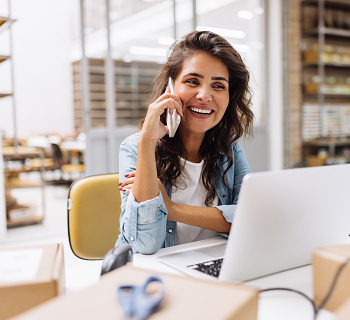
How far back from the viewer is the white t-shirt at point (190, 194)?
1.31 m

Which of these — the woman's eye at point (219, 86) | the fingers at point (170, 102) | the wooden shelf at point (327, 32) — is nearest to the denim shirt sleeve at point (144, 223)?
the fingers at point (170, 102)

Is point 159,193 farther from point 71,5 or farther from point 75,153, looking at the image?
point 71,5

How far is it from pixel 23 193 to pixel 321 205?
626 cm

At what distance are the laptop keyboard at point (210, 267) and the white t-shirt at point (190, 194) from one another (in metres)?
0.32

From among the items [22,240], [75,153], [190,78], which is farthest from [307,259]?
[75,153]

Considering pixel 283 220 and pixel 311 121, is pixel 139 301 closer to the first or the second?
pixel 283 220

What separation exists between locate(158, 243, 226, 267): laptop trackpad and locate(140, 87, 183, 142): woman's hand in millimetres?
346

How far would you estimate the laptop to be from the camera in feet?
2.37

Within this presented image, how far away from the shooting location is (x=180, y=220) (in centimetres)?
119

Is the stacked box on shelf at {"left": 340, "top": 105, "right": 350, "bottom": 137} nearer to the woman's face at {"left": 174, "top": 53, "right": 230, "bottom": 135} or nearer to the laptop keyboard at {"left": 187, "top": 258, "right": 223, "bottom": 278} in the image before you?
the woman's face at {"left": 174, "top": 53, "right": 230, "bottom": 135}

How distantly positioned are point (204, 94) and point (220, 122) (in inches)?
9.7

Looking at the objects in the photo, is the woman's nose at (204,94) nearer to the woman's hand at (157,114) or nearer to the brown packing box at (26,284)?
the woman's hand at (157,114)

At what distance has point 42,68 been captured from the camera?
32.3 feet

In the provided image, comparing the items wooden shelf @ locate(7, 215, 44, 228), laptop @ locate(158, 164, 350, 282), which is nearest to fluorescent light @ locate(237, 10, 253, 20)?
wooden shelf @ locate(7, 215, 44, 228)
